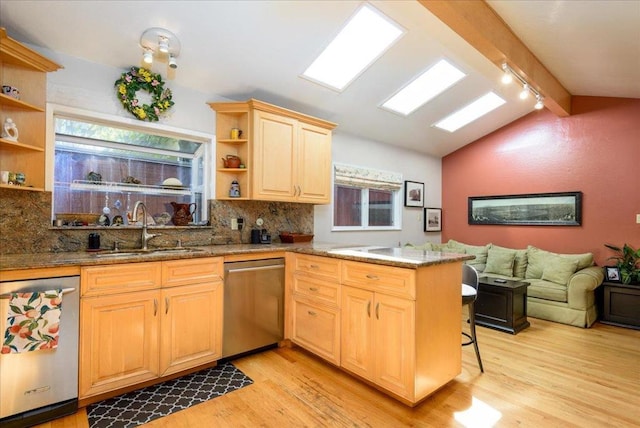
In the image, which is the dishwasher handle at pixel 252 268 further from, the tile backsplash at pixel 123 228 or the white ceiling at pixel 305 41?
the white ceiling at pixel 305 41

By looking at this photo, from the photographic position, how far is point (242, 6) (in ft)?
7.54

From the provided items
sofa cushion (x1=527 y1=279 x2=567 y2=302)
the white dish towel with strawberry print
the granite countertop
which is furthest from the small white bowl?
sofa cushion (x1=527 y1=279 x2=567 y2=302)

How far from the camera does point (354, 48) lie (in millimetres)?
3076

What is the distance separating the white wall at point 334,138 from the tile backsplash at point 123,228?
528 millimetres

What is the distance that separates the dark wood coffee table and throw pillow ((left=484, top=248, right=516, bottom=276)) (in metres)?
0.87

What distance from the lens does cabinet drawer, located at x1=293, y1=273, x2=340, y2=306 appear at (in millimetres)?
2562

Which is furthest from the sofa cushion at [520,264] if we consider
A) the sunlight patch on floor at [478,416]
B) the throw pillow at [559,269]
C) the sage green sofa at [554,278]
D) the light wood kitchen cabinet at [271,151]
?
the light wood kitchen cabinet at [271,151]

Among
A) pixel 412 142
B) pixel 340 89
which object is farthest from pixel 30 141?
pixel 412 142

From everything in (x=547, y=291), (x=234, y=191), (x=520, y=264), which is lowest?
(x=547, y=291)

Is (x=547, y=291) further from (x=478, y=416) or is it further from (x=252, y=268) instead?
(x=252, y=268)

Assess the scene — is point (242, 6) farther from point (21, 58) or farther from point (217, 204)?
point (217, 204)

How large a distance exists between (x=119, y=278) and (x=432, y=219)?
196 inches

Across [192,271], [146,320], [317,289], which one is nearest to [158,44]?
[192,271]

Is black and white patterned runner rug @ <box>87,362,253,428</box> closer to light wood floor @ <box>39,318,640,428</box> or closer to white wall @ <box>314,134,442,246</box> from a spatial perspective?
light wood floor @ <box>39,318,640,428</box>
